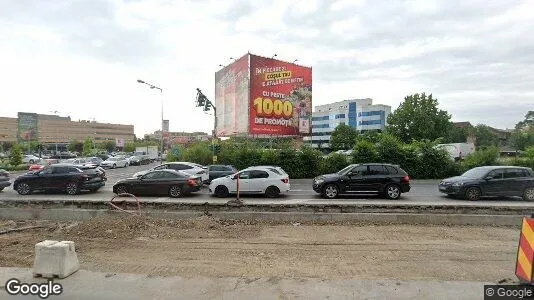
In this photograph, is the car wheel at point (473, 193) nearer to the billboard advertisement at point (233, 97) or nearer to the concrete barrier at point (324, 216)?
the concrete barrier at point (324, 216)

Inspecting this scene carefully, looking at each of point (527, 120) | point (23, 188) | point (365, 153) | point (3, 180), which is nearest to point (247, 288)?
point (23, 188)

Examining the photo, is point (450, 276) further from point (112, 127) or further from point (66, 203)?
point (112, 127)

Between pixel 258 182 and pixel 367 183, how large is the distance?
4.78 m

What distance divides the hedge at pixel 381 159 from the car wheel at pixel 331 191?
37.0 ft

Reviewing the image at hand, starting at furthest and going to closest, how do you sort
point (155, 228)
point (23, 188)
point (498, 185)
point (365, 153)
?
point (365, 153) < point (23, 188) < point (498, 185) < point (155, 228)

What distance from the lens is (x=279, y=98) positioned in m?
35.8

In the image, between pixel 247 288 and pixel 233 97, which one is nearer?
pixel 247 288

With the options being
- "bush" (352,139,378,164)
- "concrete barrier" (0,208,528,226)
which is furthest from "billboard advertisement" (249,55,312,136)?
"concrete barrier" (0,208,528,226)

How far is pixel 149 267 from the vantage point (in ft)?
23.7

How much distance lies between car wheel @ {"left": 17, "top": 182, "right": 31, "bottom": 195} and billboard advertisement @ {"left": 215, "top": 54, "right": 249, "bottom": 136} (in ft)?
64.2

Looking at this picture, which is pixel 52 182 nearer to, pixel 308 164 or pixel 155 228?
pixel 155 228

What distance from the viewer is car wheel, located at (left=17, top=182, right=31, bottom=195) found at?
18328 mm

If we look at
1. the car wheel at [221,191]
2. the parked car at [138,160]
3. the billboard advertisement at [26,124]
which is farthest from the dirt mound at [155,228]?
the billboard advertisement at [26,124]

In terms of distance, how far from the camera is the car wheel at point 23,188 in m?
18.3
